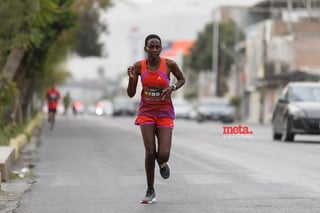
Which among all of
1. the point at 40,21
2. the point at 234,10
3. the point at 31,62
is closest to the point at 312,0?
the point at 234,10

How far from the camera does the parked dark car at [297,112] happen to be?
1024 inches

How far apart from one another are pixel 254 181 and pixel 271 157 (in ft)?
19.4

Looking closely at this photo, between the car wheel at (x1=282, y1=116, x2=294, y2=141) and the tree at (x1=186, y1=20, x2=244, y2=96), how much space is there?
244 ft

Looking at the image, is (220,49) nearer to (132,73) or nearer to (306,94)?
(306,94)

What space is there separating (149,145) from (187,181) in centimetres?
327

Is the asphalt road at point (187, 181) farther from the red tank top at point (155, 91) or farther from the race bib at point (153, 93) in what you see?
the race bib at point (153, 93)

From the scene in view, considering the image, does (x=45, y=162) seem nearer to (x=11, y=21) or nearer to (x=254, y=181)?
(x=11, y=21)

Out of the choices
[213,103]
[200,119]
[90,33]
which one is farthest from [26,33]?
[213,103]

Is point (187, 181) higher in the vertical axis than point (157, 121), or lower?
lower

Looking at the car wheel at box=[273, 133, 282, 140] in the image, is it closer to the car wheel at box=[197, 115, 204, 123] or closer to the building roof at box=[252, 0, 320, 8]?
the car wheel at box=[197, 115, 204, 123]

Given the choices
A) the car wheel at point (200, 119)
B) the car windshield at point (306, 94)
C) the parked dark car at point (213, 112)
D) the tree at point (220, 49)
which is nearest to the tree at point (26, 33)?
the car windshield at point (306, 94)

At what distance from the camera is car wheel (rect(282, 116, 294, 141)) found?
88.2ft

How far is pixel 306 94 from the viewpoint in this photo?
2767 centimetres

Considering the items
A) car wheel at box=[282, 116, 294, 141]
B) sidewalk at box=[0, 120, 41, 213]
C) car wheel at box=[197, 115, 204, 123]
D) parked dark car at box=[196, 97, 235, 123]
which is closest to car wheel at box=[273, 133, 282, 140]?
car wheel at box=[282, 116, 294, 141]
